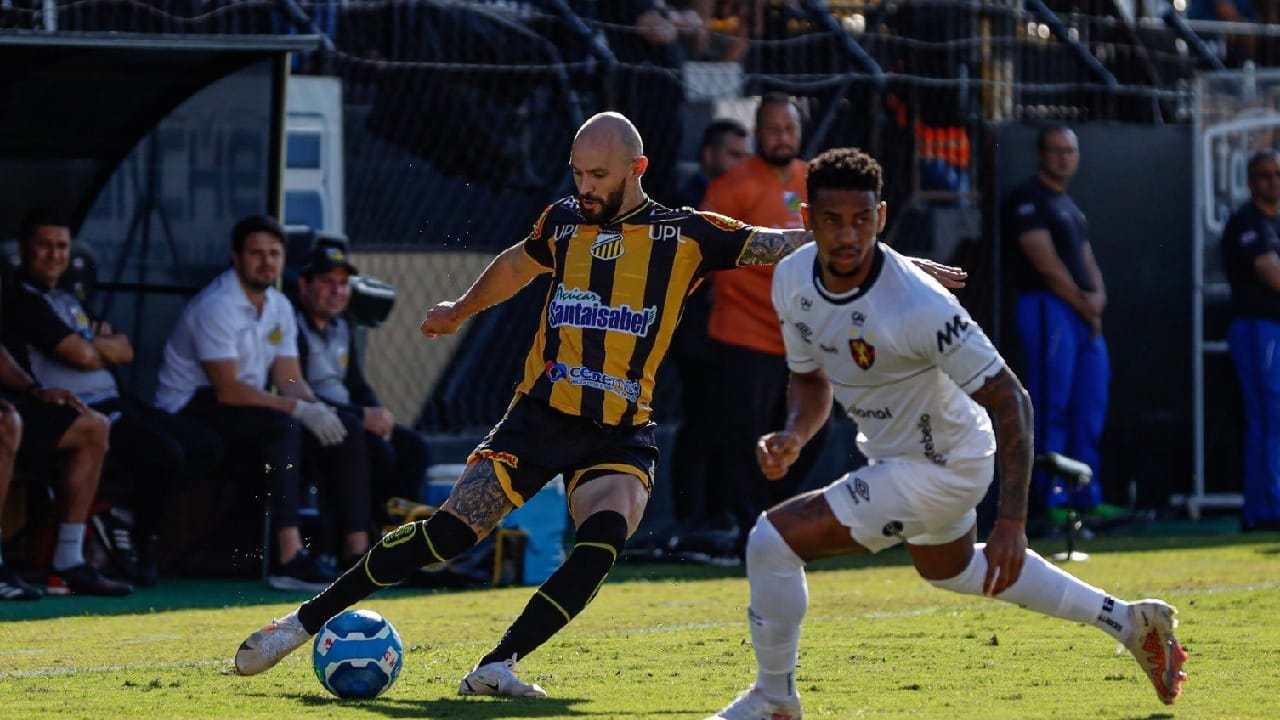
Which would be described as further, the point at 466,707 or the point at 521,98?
the point at 521,98

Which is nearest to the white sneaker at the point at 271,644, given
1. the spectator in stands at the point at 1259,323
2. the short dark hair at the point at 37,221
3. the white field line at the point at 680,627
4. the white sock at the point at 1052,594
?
the white field line at the point at 680,627

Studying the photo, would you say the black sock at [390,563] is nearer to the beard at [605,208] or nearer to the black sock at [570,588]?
the black sock at [570,588]

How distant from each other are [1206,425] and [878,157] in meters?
2.91

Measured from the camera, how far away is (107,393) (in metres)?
10.8

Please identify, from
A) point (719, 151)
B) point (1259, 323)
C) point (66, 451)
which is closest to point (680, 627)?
point (66, 451)

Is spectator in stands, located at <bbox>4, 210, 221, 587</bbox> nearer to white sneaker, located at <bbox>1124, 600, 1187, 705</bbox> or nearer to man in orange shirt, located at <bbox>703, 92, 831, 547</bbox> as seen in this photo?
man in orange shirt, located at <bbox>703, 92, 831, 547</bbox>

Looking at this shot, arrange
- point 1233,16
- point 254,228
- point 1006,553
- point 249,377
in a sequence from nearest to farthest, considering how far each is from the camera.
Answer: point 1006,553
point 254,228
point 249,377
point 1233,16

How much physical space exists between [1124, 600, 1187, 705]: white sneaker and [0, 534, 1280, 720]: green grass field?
0.08 metres

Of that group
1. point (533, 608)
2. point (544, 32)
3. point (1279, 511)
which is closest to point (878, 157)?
point (544, 32)

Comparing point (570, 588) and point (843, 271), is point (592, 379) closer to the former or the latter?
point (570, 588)

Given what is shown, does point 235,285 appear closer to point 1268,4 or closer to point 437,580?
point 437,580

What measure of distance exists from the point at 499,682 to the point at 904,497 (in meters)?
1.42

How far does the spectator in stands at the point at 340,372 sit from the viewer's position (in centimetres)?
1134

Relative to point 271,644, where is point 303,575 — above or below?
below
